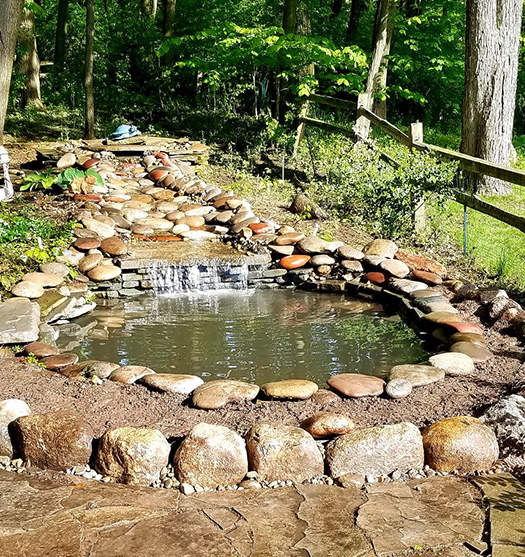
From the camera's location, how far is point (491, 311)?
18.7ft

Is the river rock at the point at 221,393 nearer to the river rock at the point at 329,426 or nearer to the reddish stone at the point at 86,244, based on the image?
the river rock at the point at 329,426

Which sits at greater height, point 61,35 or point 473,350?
point 61,35

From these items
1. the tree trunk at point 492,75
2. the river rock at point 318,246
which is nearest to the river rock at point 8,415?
the river rock at point 318,246

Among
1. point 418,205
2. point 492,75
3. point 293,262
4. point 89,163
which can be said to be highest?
point 492,75

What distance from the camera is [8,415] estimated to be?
3.80 metres

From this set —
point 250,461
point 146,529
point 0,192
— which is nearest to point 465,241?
point 250,461

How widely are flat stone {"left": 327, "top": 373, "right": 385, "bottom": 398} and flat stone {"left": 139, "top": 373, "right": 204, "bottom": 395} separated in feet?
3.07

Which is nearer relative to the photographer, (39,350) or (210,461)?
(210,461)

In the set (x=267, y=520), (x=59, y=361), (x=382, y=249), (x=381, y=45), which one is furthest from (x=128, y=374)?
(x=381, y=45)

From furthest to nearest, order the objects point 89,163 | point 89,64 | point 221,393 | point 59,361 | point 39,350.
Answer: point 89,64
point 89,163
point 39,350
point 59,361
point 221,393

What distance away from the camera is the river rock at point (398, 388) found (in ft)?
14.1

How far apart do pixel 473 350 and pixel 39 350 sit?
10.9 ft

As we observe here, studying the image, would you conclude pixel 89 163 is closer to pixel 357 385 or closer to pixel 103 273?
pixel 103 273

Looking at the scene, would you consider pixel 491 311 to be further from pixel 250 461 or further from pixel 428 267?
pixel 250 461
